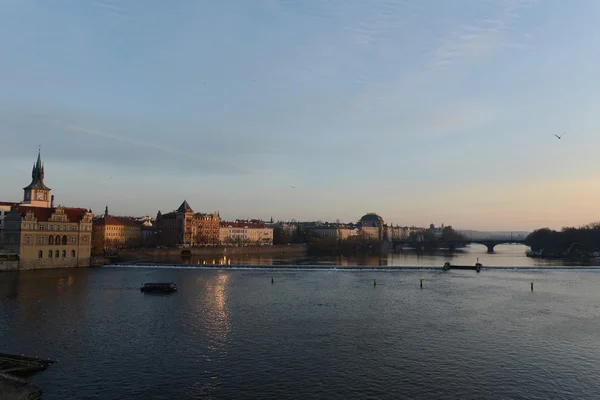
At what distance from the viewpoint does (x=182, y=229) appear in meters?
150

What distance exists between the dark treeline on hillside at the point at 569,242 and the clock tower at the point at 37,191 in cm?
14137

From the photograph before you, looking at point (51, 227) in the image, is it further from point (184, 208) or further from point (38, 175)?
point (184, 208)

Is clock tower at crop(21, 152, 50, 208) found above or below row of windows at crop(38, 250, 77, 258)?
above

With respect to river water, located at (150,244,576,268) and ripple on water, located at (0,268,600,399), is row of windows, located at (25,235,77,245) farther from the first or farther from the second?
ripple on water, located at (0,268,600,399)

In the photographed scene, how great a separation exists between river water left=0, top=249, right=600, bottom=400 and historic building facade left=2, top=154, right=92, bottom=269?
19.7 meters

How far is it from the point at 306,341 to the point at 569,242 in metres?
137

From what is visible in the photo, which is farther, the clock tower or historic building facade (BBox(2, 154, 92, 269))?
the clock tower

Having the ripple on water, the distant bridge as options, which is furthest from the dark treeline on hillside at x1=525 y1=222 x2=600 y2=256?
the ripple on water

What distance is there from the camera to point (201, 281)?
64.1 metres

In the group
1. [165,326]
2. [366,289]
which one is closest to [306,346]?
[165,326]

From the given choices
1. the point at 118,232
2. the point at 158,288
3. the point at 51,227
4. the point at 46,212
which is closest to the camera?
the point at 158,288

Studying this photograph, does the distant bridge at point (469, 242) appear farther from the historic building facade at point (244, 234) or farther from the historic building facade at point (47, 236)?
the historic building facade at point (47, 236)

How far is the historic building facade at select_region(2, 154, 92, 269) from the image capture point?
73875 millimetres

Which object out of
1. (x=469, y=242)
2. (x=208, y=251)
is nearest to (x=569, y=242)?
(x=469, y=242)
